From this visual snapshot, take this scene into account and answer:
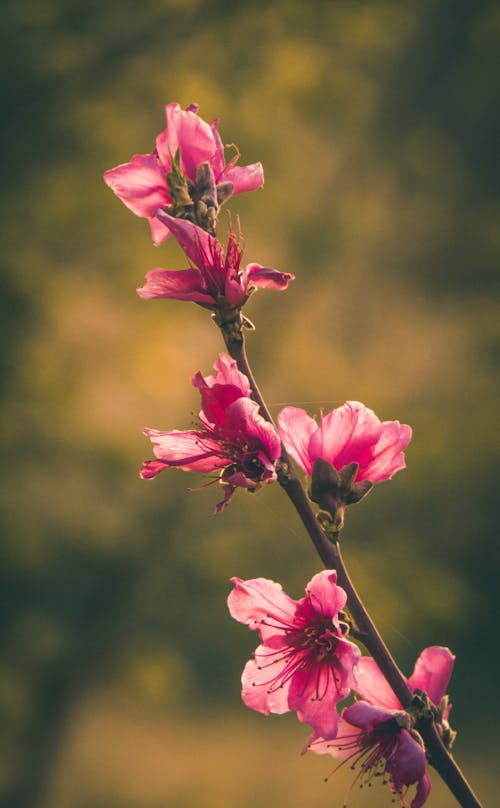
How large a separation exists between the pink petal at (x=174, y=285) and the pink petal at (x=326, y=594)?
0.13 m

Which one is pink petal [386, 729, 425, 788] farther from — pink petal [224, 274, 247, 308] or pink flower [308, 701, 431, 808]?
pink petal [224, 274, 247, 308]

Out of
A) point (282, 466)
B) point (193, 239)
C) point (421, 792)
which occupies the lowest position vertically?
point (421, 792)

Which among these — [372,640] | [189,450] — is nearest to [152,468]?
[189,450]

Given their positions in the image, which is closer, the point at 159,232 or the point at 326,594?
the point at 326,594

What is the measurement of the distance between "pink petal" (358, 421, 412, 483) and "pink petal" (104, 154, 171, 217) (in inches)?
6.5

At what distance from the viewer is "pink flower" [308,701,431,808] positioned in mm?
333

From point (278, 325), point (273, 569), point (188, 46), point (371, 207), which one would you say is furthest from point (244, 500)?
point (188, 46)

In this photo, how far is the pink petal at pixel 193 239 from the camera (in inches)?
14.6

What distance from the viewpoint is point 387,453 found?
0.39 m

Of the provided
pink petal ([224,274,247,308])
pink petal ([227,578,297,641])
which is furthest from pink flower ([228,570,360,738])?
pink petal ([224,274,247,308])

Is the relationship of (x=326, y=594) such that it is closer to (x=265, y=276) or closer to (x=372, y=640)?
(x=372, y=640)

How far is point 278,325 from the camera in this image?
3.63ft

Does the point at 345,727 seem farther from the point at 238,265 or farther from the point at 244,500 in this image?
the point at 244,500

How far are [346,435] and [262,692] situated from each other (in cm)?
13
